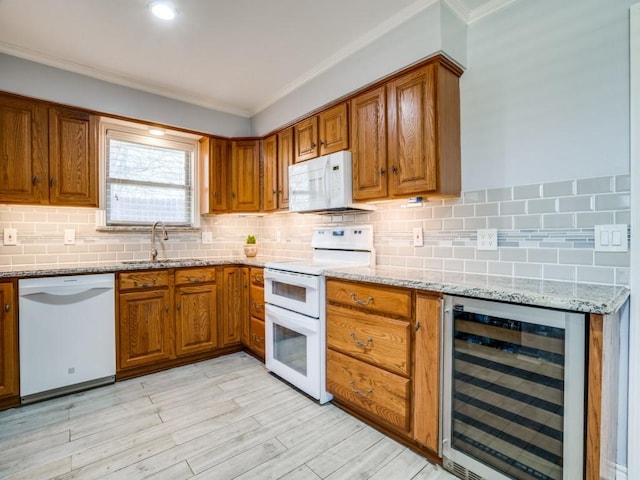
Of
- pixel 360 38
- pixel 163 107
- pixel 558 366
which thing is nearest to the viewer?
pixel 558 366

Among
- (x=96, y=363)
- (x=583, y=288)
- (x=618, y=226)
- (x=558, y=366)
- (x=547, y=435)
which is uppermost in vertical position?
(x=618, y=226)

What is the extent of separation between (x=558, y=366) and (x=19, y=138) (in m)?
3.59

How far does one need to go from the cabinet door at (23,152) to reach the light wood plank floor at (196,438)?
155 cm

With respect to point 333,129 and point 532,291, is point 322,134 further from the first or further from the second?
point 532,291

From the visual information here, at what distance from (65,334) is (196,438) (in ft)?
4.38

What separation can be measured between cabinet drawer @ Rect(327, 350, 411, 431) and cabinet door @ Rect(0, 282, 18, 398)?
2.15m

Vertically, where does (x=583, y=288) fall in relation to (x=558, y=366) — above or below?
above

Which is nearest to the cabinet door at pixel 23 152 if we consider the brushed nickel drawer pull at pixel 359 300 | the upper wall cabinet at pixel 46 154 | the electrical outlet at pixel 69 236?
the upper wall cabinet at pixel 46 154

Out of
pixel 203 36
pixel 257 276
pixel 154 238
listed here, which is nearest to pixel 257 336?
pixel 257 276

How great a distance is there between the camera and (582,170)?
164 cm

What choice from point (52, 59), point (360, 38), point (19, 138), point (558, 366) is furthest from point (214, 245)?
point (558, 366)

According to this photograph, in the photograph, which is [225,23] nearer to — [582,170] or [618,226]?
[582,170]

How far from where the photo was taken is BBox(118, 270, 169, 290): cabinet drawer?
2643 mm

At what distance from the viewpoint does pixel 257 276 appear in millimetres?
3020
